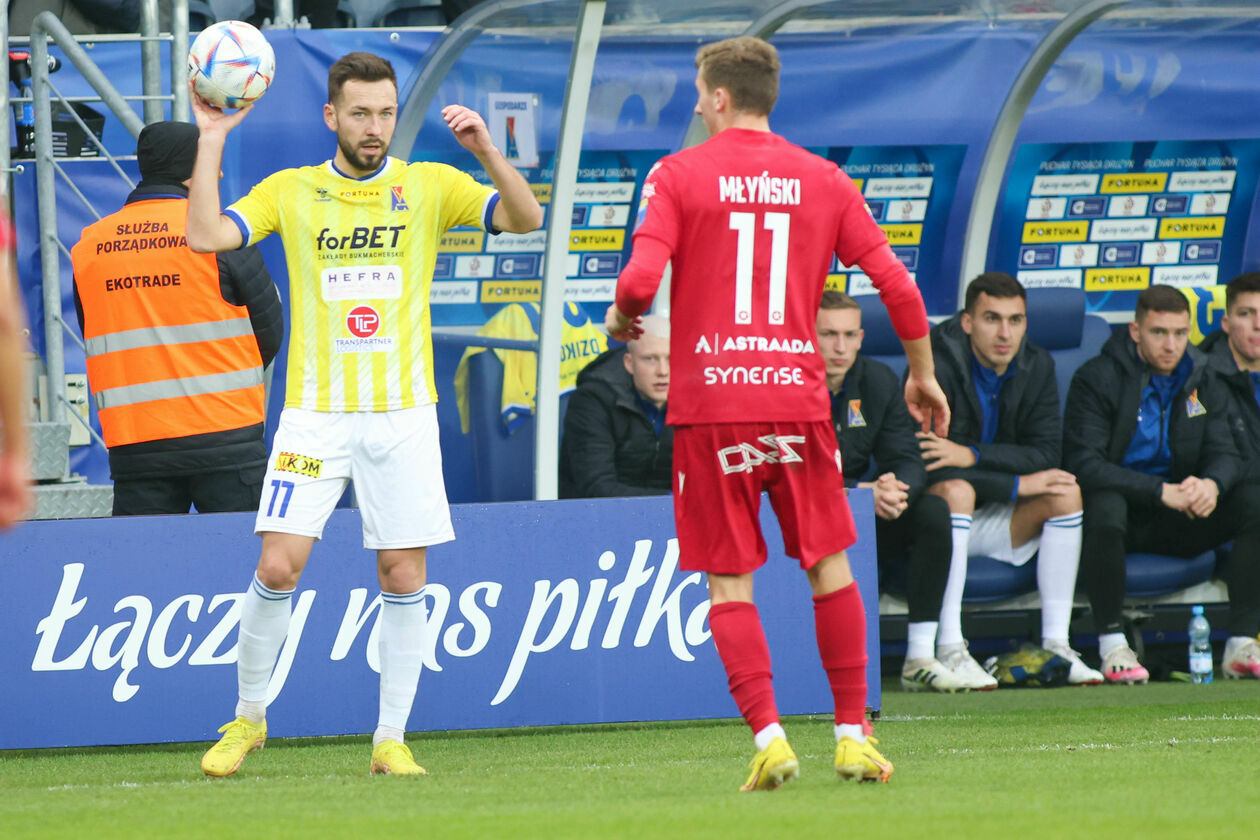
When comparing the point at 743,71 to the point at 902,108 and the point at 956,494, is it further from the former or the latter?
the point at 902,108

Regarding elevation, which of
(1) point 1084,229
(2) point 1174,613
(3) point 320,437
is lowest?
(2) point 1174,613

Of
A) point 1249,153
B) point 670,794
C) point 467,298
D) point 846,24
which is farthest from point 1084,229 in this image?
point 670,794

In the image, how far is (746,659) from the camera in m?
4.46

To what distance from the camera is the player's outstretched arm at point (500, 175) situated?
5059 millimetres

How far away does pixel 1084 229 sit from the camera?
9.79 metres

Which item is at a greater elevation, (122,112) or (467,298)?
(122,112)

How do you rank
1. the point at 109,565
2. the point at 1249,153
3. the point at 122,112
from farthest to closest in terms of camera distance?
the point at 1249,153 → the point at 122,112 → the point at 109,565

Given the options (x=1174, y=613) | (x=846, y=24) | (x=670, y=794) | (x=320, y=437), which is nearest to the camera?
(x=670, y=794)

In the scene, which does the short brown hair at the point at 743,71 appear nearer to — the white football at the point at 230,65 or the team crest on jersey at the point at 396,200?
the team crest on jersey at the point at 396,200

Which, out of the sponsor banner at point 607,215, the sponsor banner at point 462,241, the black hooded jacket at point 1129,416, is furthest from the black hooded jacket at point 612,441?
the black hooded jacket at point 1129,416

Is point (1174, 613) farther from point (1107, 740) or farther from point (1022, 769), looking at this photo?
point (1022, 769)

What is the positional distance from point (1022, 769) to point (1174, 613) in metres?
3.66

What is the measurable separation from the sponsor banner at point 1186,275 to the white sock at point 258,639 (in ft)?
19.9

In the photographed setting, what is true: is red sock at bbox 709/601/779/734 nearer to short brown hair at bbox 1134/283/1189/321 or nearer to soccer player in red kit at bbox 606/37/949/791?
soccer player in red kit at bbox 606/37/949/791
